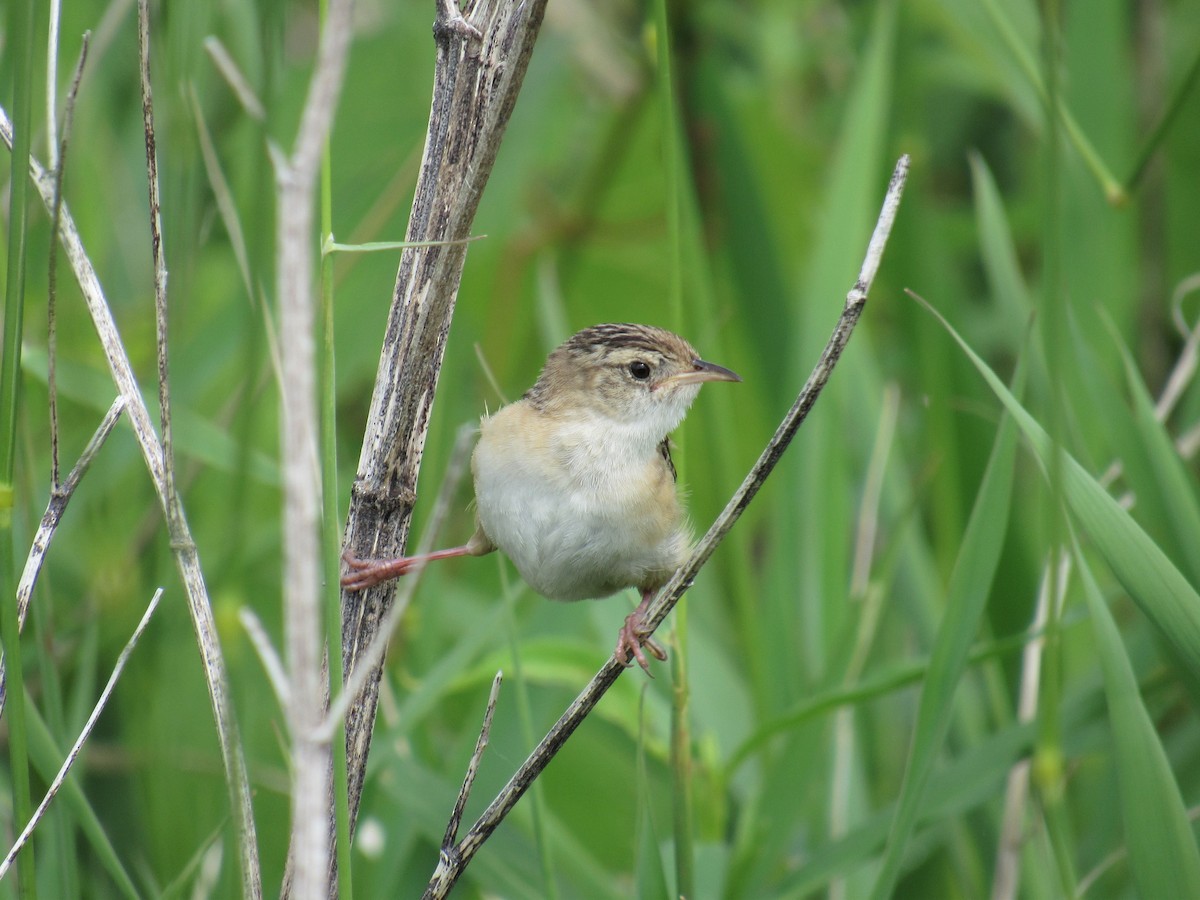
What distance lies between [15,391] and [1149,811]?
1.67 meters

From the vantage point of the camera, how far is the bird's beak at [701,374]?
9.61 ft

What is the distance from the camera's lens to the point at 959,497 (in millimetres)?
3637

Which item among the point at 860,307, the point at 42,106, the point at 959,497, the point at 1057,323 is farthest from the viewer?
the point at 959,497

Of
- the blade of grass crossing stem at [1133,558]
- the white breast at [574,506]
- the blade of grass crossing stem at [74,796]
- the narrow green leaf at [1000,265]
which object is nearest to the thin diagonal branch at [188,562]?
the blade of grass crossing stem at [74,796]

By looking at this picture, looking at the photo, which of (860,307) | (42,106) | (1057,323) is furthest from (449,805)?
(42,106)

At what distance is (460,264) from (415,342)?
5.7 inches

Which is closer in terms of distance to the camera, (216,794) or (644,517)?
(216,794)

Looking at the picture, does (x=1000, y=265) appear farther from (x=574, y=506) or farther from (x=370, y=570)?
(x=370, y=570)

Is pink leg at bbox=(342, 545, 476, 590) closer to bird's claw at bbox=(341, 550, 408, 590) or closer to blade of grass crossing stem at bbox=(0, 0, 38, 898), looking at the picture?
bird's claw at bbox=(341, 550, 408, 590)

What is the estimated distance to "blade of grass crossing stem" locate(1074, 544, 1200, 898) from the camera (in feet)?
5.76

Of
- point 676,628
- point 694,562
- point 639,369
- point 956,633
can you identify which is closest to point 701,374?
point 639,369

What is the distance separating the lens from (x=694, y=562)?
1.79 metres

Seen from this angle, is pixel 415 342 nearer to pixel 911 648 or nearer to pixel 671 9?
pixel 911 648

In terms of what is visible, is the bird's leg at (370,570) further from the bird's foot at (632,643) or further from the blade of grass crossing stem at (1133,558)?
the blade of grass crossing stem at (1133,558)
